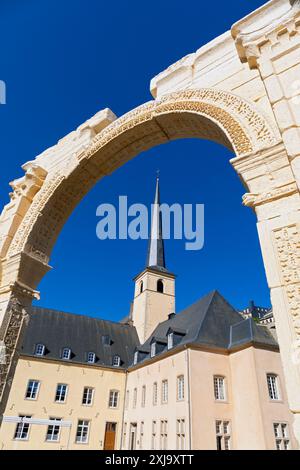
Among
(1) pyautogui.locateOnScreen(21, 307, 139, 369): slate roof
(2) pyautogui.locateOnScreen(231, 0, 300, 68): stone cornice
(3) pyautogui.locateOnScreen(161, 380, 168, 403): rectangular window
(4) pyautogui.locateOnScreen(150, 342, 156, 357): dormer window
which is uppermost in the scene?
(1) pyautogui.locateOnScreen(21, 307, 139, 369): slate roof

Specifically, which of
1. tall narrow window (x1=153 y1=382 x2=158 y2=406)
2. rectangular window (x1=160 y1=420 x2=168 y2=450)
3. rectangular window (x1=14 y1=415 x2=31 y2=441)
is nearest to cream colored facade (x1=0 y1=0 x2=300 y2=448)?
rectangular window (x1=160 y1=420 x2=168 y2=450)

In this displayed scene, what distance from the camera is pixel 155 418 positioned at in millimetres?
16422

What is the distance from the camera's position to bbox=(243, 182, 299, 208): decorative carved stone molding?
2.15 m

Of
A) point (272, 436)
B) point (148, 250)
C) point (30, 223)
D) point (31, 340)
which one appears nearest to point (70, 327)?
point (31, 340)

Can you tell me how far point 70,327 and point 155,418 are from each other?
10008mm

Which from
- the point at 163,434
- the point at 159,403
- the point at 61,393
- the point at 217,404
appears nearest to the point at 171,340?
the point at 159,403

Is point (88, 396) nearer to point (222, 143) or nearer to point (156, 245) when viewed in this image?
point (156, 245)

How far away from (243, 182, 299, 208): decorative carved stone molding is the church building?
1262cm

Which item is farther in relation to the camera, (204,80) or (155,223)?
(155,223)

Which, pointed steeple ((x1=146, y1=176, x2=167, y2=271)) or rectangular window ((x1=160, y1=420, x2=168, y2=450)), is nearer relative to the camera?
rectangular window ((x1=160, y1=420, x2=168, y2=450))

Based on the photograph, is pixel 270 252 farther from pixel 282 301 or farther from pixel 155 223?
pixel 155 223

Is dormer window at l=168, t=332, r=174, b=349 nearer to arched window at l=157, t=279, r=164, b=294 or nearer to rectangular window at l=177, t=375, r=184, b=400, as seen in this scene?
rectangular window at l=177, t=375, r=184, b=400

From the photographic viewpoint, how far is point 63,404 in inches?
754

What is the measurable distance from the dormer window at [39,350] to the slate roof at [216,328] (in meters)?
6.69
